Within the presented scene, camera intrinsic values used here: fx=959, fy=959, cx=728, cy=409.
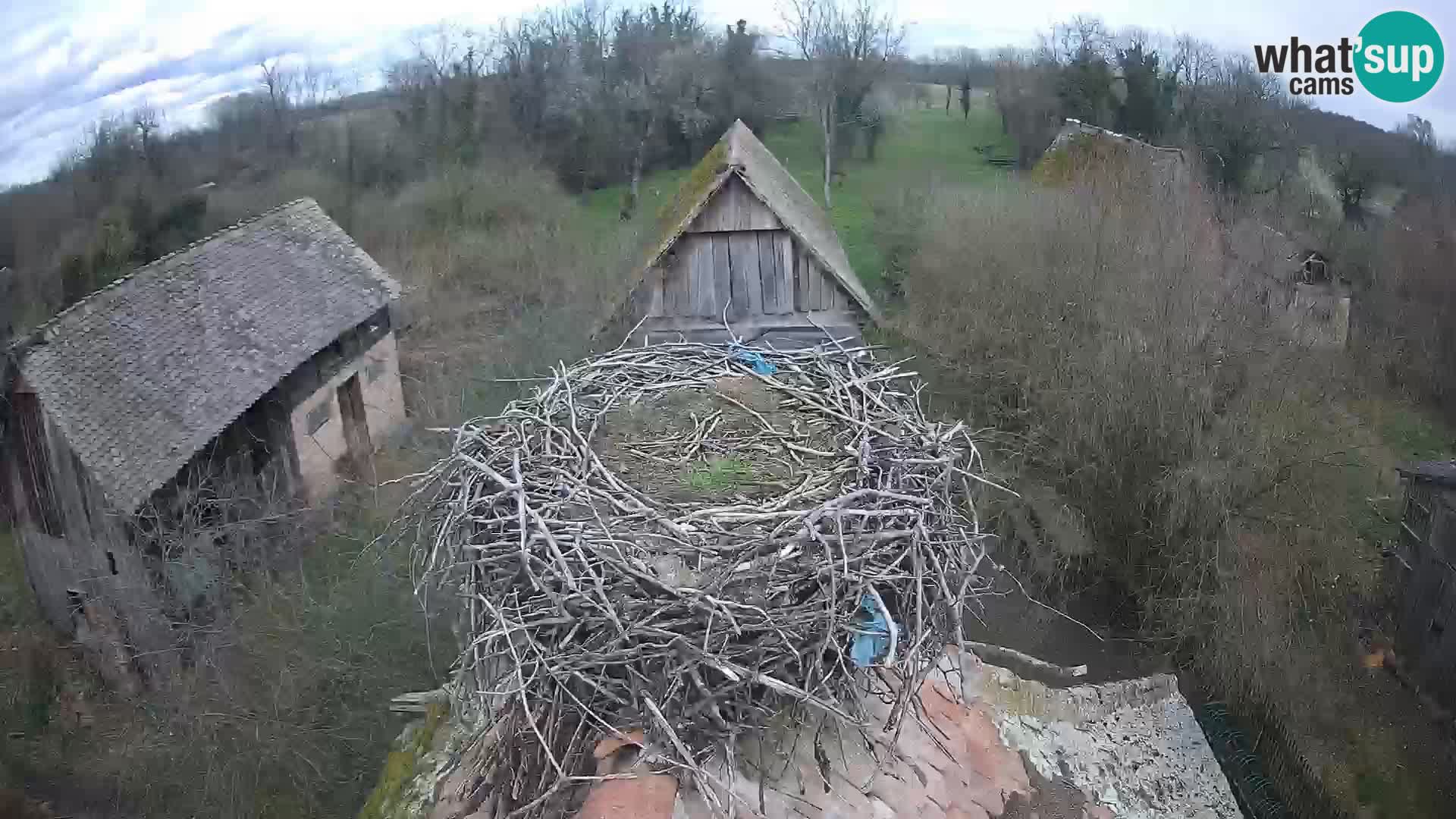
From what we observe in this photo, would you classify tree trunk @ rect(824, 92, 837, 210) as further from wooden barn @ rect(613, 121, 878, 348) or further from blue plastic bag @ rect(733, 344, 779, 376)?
blue plastic bag @ rect(733, 344, 779, 376)

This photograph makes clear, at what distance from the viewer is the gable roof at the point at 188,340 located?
429 inches

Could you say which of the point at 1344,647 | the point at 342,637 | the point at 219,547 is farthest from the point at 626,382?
the point at 1344,647

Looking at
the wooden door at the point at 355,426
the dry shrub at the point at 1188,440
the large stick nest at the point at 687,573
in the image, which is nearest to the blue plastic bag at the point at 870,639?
the large stick nest at the point at 687,573

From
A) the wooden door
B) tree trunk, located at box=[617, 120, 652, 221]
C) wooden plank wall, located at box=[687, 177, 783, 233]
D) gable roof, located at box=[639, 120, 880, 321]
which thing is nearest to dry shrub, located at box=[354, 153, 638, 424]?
the wooden door

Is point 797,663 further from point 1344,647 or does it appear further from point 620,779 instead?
point 1344,647

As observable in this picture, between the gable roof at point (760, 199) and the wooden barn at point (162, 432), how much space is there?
5.89 metres

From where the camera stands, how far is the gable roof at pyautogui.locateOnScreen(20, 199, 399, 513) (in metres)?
10.9

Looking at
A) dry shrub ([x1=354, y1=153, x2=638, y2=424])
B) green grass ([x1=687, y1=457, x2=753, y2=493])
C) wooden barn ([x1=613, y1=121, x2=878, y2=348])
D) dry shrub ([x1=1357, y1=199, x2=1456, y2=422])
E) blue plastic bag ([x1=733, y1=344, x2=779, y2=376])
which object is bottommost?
dry shrub ([x1=1357, y1=199, x2=1456, y2=422])

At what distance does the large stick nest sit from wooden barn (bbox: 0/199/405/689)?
8.34 meters

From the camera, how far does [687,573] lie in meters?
2.97

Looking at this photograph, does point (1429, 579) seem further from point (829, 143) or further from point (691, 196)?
point (829, 143)

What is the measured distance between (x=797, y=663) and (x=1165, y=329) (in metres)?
8.80

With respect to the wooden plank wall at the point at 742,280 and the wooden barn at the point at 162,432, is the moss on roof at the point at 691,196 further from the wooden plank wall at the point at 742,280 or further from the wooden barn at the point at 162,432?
the wooden barn at the point at 162,432

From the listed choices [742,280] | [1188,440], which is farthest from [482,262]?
[1188,440]
